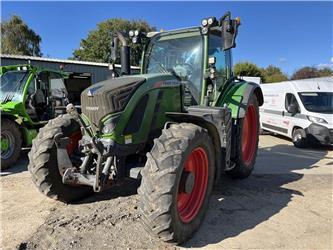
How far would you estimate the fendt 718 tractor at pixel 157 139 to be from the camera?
326cm

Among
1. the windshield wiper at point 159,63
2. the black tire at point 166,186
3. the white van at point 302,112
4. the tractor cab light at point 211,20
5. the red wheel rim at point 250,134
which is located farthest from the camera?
the white van at point 302,112

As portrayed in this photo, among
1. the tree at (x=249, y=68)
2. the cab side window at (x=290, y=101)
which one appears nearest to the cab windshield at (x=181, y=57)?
the cab side window at (x=290, y=101)

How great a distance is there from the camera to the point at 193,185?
3805 millimetres

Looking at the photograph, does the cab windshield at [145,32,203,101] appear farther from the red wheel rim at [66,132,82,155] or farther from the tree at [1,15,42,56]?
the tree at [1,15,42,56]

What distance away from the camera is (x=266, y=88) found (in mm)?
12742

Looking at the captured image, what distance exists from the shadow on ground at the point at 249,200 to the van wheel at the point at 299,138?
84.8 inches

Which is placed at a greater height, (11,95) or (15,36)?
(15,36)

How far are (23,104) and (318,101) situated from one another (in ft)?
26.7

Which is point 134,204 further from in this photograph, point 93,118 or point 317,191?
point 317,191

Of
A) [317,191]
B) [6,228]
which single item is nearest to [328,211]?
[317,191]

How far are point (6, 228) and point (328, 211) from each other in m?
3.99

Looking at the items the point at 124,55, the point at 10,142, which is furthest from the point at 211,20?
the point at 10,142

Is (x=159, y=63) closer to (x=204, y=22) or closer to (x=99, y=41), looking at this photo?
(x=204, y=22)

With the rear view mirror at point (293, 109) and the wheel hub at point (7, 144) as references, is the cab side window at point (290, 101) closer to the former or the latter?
the rear view mirror at point (293, 109)
